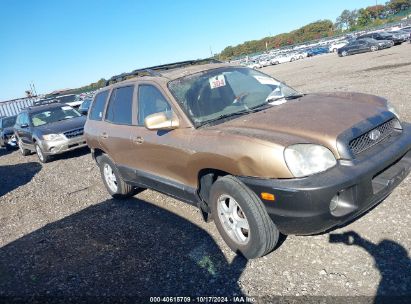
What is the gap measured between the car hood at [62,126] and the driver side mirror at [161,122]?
7.15m

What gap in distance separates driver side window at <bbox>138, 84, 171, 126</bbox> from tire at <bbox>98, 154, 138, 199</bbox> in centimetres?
138

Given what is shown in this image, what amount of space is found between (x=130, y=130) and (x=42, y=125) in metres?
7.30

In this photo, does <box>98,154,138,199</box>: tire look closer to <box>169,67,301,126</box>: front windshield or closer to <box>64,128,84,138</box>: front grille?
<box>169,67,301,126</box>: front windshield

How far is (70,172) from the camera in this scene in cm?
873

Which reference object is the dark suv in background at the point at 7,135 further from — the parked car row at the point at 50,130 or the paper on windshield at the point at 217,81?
the paper on windshield at the point at 217,81

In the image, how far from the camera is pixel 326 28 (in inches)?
4245

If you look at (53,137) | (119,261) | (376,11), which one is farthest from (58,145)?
(376,11)

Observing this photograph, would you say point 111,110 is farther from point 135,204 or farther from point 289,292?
point 289,292

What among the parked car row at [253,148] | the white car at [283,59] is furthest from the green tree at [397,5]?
the parked car row at [253,148]

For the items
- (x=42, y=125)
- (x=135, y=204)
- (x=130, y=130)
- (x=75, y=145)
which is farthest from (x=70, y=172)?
(x=130, y=130)

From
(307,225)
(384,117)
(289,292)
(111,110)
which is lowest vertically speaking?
(289,292)

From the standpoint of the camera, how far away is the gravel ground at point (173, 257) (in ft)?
9.79

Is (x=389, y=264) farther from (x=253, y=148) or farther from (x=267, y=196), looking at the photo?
(x=253, y=148)

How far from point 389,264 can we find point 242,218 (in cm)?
129
